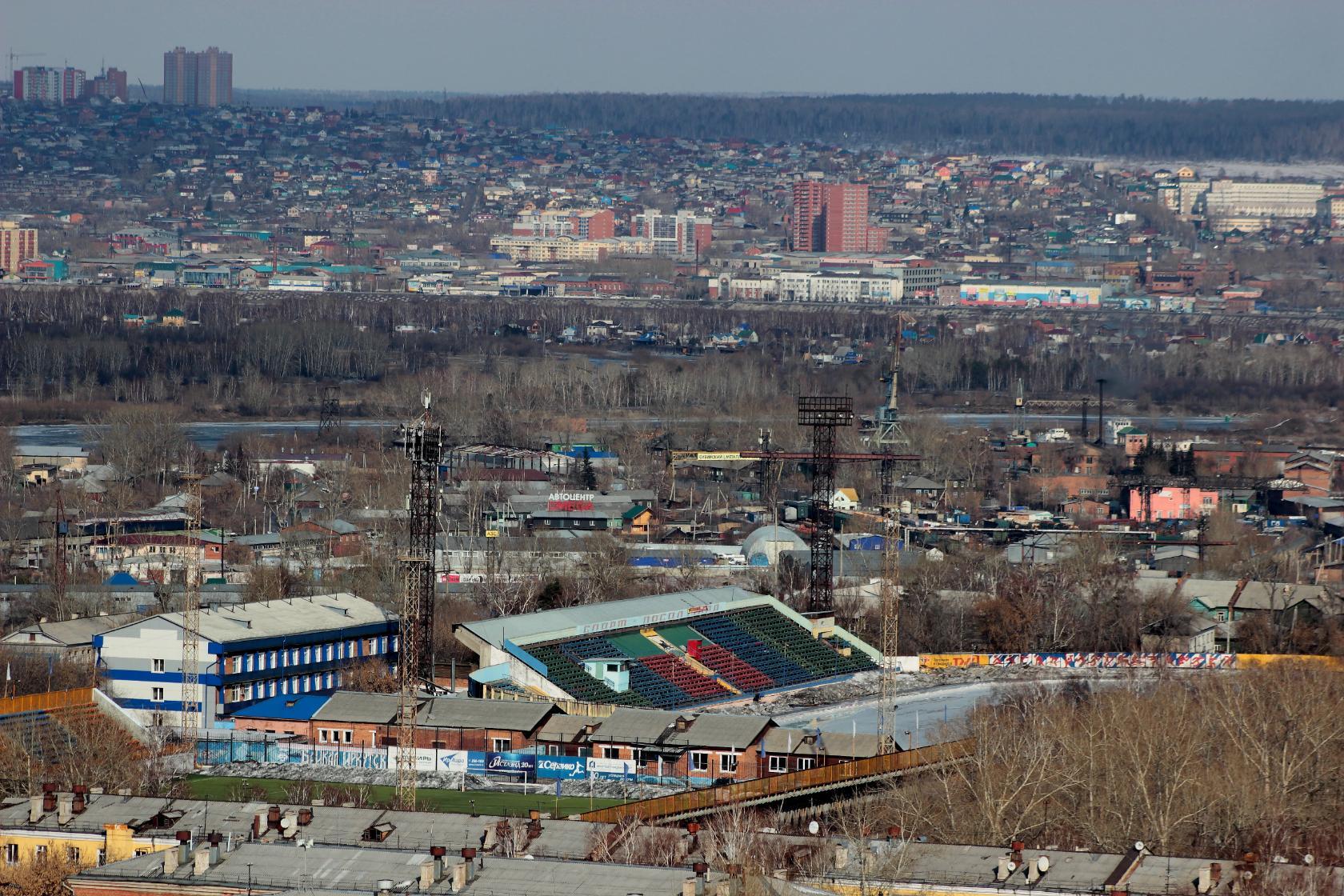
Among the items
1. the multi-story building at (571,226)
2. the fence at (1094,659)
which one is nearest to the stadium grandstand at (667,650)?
the fence at (1094,659)

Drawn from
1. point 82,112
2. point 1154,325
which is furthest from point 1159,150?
point 1154,325

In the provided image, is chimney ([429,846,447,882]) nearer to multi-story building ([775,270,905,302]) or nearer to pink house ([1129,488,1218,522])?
pink house ([1129,488,1218,522])

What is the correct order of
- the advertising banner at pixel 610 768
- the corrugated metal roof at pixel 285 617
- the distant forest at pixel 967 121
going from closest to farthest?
the advertising banner at pixel 610 768, the corrugated metal roof at pixel 285 617, the distant forest at pixel 967 121

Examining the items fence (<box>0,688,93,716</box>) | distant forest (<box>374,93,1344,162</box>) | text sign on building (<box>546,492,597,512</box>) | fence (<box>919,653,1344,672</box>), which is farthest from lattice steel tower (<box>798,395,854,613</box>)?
distant forest (<box>374,93,1344,162</box>)

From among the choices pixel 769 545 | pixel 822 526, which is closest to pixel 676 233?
pixel 769 545

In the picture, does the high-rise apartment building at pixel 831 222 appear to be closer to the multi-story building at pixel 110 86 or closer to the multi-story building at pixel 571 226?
the multi-story building at pixel 571 226

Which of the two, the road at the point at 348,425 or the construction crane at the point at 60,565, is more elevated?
the construction crane at the point at 60,565

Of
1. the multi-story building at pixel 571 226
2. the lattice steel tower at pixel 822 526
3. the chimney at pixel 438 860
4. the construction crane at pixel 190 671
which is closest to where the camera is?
the chimney at pixel 438 860

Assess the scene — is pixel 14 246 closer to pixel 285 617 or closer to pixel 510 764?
pixel 285 617
